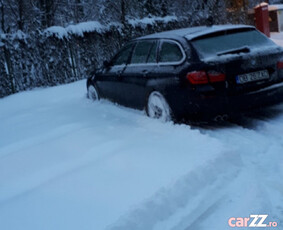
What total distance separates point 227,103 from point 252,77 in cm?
51

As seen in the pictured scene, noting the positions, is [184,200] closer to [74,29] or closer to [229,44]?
[229,44]

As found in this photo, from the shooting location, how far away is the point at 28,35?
1139 cm

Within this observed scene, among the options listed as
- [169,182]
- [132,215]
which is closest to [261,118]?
[169,182]

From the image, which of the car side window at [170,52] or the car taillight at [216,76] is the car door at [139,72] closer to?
the car side window at [170,52]

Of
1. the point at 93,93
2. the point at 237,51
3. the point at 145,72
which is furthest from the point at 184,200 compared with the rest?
the point at 93,93

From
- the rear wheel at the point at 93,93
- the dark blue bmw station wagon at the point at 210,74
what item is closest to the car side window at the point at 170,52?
the dark blue bmw station wagon at the point at 210,74

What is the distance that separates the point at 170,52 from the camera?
219 inches

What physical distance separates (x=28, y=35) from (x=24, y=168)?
26.9ft

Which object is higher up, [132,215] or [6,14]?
[6,14]

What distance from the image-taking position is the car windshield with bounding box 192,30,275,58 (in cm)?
505

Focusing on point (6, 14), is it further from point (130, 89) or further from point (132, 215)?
point (132, 215)

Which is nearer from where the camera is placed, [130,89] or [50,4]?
[130,89]

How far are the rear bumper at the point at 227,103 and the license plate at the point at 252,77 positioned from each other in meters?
0.17

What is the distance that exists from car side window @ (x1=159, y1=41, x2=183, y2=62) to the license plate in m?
0.88
